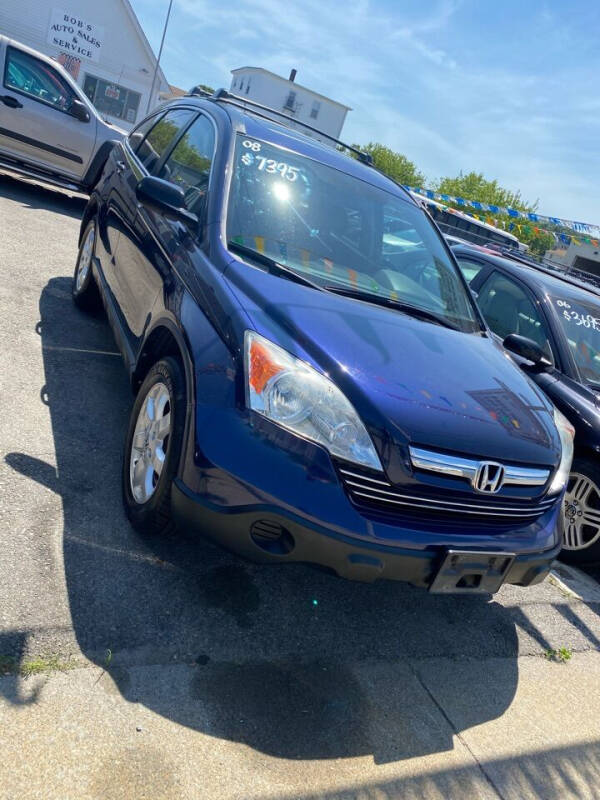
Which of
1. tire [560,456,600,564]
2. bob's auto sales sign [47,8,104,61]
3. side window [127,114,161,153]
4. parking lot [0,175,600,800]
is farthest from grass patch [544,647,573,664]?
bob's auto sales sign [47,8,104,61]

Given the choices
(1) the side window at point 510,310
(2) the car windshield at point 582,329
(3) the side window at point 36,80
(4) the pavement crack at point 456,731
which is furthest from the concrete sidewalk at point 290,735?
(3) the side window at point 36,80

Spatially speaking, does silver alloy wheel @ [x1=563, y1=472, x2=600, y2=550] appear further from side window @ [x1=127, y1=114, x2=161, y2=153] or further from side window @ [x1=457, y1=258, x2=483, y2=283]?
side window @ [x1=127, y1=114, x2=161, y2=153]

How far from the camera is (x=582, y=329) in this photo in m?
5.05

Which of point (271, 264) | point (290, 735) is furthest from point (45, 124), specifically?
point (290, 735)

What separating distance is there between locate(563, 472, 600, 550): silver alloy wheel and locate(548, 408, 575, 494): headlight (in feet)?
3.74

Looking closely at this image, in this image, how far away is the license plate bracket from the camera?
95.7 inches

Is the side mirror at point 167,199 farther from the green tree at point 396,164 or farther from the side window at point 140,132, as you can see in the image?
the green tree at point 396,164

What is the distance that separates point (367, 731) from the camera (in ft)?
7.78

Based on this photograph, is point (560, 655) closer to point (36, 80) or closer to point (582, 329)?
point (582, 329)

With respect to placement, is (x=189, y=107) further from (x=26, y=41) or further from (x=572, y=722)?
(x=26, y=41)

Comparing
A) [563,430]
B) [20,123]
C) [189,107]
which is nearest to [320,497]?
[563,430]

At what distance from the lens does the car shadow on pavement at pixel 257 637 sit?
7.48ft

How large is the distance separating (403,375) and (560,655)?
181 cm

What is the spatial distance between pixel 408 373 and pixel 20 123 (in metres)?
8.72
